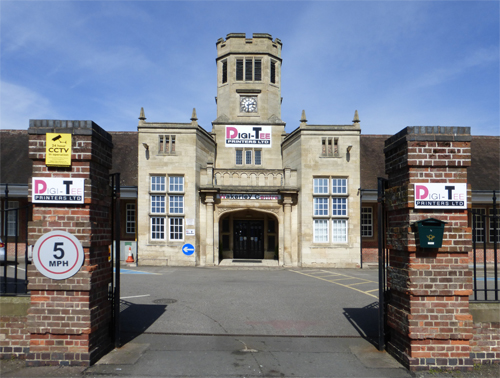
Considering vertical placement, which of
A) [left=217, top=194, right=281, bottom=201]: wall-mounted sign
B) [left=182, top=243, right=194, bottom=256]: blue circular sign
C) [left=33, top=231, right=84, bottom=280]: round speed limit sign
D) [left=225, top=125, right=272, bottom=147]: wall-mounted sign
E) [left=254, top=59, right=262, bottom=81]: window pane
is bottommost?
[left=182, top=243, right=194, bottom=256]: blue circular sign

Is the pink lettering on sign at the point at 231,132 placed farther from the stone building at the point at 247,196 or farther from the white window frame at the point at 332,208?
the white window frame at the point at 332,208

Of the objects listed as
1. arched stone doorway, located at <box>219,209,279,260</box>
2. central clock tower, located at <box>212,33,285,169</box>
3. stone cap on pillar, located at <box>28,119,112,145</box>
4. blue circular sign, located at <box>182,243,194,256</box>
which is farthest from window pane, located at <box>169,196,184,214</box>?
stone cap on pillar, located at <box>28,119,112,145</box>

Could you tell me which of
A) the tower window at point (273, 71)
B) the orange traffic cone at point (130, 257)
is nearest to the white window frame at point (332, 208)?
the tower window at point (273, 71)

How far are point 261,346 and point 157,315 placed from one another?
3105 mm

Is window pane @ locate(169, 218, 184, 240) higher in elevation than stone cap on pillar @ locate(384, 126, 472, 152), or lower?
lower

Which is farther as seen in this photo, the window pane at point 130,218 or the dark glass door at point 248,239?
the dark glass door at point 248,239

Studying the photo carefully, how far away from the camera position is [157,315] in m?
8.23

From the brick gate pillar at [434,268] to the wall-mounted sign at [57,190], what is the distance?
16.9ft

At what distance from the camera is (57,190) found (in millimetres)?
5355

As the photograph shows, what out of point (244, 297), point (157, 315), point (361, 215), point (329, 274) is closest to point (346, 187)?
point (361, 215)

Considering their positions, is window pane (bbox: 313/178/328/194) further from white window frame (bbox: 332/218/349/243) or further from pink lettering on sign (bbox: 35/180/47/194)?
pink lettering on sign (bbox: 35/180/47/194)

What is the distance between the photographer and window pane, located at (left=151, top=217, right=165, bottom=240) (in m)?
19.7

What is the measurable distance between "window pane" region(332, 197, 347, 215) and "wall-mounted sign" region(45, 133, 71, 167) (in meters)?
16.4

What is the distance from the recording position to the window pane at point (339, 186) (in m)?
19.9
